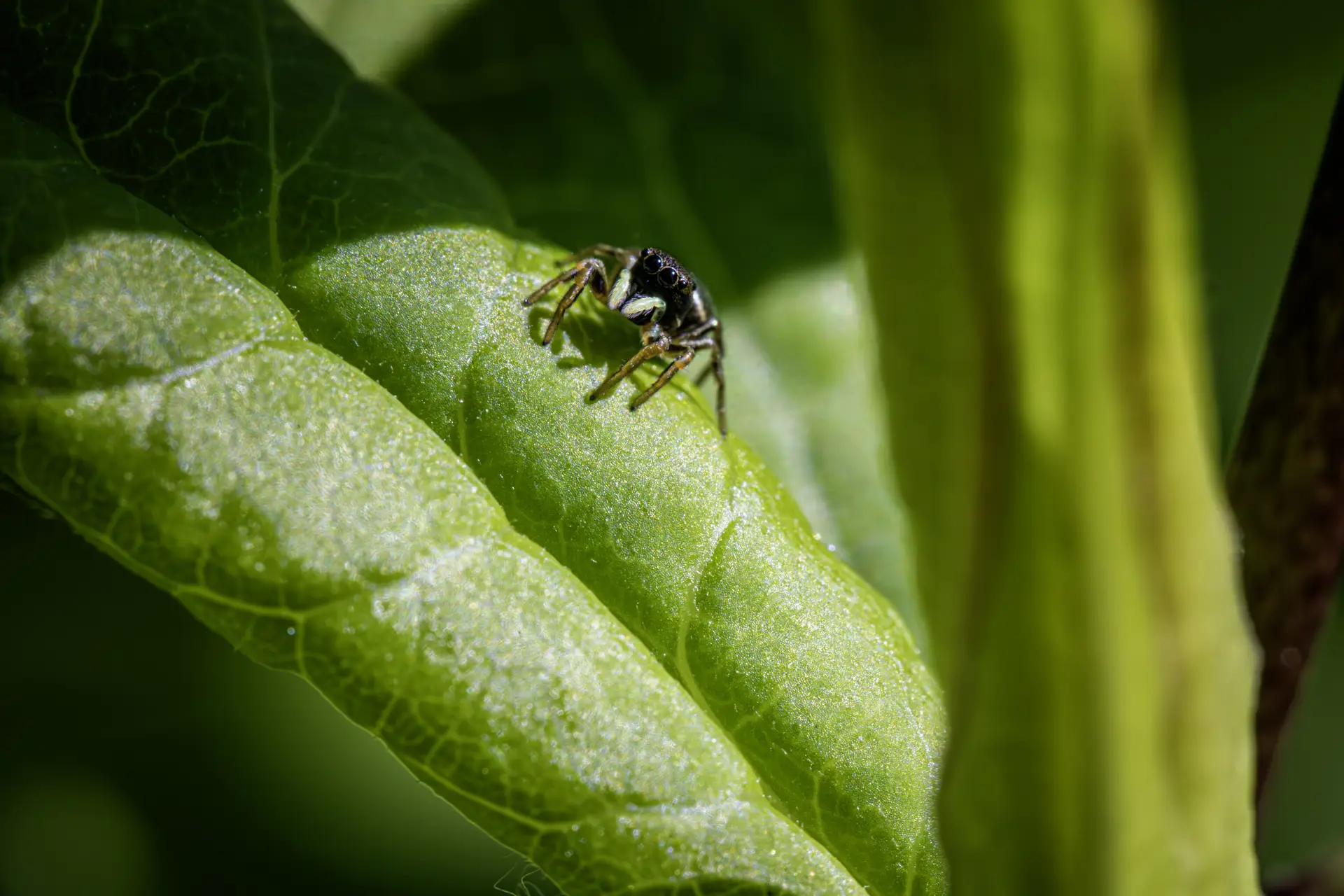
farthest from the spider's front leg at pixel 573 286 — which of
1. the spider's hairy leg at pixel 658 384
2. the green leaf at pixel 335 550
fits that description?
the green leaf at pixel 335 550

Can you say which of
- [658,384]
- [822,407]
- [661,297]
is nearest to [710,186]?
[661,297]

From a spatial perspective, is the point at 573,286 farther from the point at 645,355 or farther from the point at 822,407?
the point at 822,407

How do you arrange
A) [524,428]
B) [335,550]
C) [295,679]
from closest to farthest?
[335,550] → [524,428] → [295,679]

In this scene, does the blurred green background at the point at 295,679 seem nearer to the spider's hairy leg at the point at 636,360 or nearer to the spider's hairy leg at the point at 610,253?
the spider's hairy leg at the point at 610,253

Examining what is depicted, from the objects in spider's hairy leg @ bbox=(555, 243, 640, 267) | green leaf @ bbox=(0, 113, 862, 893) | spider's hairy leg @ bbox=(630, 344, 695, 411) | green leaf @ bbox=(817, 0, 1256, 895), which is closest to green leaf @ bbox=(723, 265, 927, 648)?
spider's hairy leg @ bbox=(555, 243, 640, 267)

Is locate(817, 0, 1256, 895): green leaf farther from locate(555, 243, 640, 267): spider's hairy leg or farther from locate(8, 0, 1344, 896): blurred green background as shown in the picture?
locate(8, 0, 1344, 896): blurred green background

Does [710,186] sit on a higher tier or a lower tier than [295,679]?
higher
